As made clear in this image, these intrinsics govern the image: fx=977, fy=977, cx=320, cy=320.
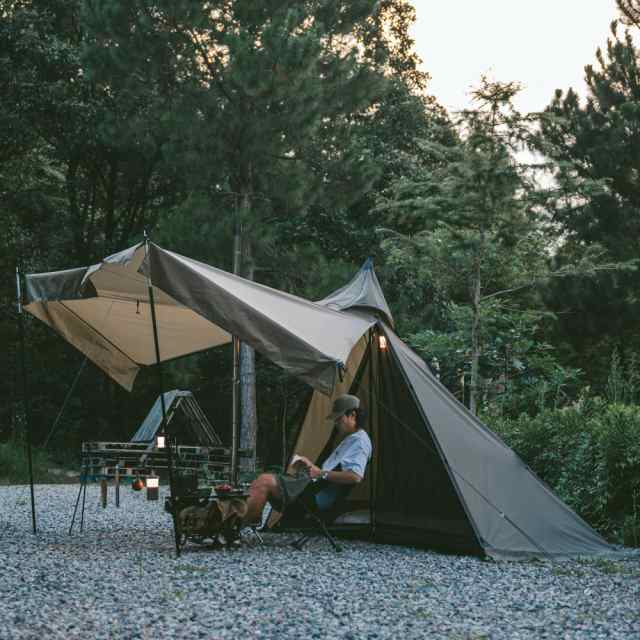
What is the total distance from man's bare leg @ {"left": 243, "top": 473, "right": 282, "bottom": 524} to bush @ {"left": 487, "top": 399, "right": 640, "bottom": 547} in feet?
8.40

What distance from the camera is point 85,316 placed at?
310 inches

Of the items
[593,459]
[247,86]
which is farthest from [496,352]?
[593,459]

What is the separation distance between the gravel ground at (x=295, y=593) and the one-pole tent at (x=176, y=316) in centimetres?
111

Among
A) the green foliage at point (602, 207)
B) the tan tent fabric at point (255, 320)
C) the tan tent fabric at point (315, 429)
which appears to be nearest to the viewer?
the tan tent fabric at point (255, 320)

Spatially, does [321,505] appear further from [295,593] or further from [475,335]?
[475,335]

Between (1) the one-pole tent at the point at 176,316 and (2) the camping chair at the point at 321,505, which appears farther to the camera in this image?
(2) the camping chair at the point at 321,505

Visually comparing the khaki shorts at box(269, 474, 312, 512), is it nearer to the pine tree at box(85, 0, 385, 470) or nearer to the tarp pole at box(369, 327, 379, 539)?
the tarp pole at box(369, 327, 379, 539)

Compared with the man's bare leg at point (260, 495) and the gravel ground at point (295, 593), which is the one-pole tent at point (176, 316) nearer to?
the man's bare leg at point (260, 495)

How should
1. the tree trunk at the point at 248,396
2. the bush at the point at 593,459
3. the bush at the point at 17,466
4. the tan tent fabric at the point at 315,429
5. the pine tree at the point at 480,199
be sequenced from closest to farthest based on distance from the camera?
the bush at the point at 593,459 < the tan tent fabric at the point at 315,429 < the pine tree at the point at 480,199 < the tree trunk at the point at 248,396 < the bush at the point at 17,466

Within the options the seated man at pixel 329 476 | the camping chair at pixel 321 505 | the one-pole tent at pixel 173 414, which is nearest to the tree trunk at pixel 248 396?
the one-pole tent at pixel 173 414

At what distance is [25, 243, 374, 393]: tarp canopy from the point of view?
19.5 feet

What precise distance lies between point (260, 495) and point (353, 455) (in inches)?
26.5

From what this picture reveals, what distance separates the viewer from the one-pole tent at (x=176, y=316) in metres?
5.94

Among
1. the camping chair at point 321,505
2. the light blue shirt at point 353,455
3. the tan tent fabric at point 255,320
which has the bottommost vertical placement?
the camping chair at point 321,505
